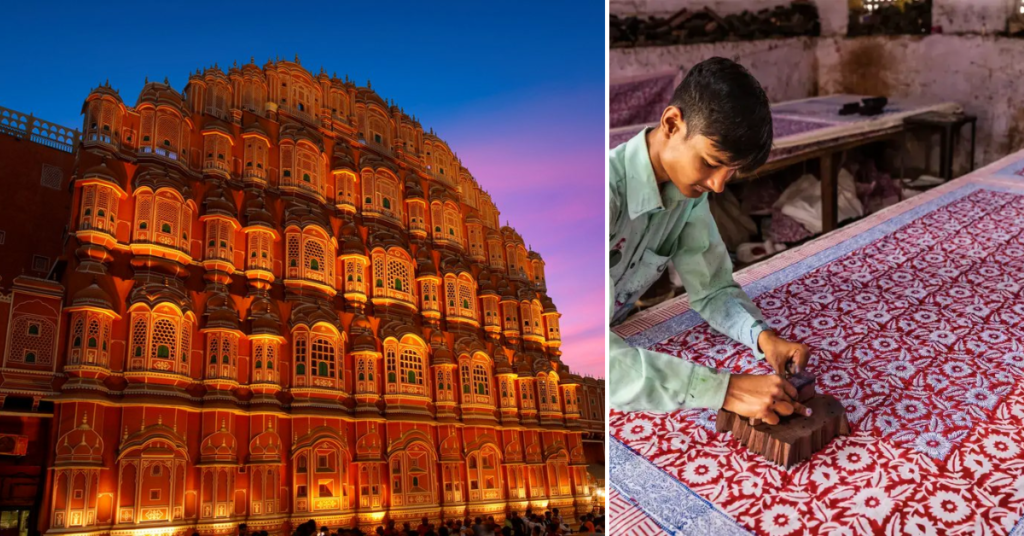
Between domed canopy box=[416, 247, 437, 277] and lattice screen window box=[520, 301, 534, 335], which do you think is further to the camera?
lattice screen window box=[520, 301, 534, 335]

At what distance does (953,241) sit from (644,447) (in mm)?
2511

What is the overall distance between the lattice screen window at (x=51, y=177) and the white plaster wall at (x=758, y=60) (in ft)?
19.7

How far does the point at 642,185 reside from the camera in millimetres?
2350

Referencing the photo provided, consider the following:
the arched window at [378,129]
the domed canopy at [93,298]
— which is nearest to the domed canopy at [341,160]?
the arched window at [378,129]

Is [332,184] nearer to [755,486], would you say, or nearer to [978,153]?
[755,486]

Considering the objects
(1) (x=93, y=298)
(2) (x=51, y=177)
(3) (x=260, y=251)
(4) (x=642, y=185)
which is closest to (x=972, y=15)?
(4) (x=642, y=185)

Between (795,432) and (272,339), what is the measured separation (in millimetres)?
5303

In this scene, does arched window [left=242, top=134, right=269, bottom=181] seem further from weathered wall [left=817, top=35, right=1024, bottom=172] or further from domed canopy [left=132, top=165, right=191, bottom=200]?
weathered wall [left=817, top=35, right=1024, bottom=172]

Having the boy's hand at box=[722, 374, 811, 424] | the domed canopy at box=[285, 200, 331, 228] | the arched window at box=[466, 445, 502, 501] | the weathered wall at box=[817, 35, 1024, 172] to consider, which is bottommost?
the arched window at box=[466, 445, 502, 501]

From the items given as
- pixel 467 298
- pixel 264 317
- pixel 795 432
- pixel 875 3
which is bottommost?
pixel 795 432

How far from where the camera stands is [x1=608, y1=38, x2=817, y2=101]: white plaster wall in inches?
305

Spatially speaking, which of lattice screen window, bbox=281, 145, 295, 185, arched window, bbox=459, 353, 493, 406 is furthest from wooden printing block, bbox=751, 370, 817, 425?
lattice screen window, bbox=281, 145, 295, 185

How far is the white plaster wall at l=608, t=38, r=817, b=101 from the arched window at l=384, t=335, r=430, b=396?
383 centimetres

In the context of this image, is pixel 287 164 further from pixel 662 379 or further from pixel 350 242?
pixel 662 379
